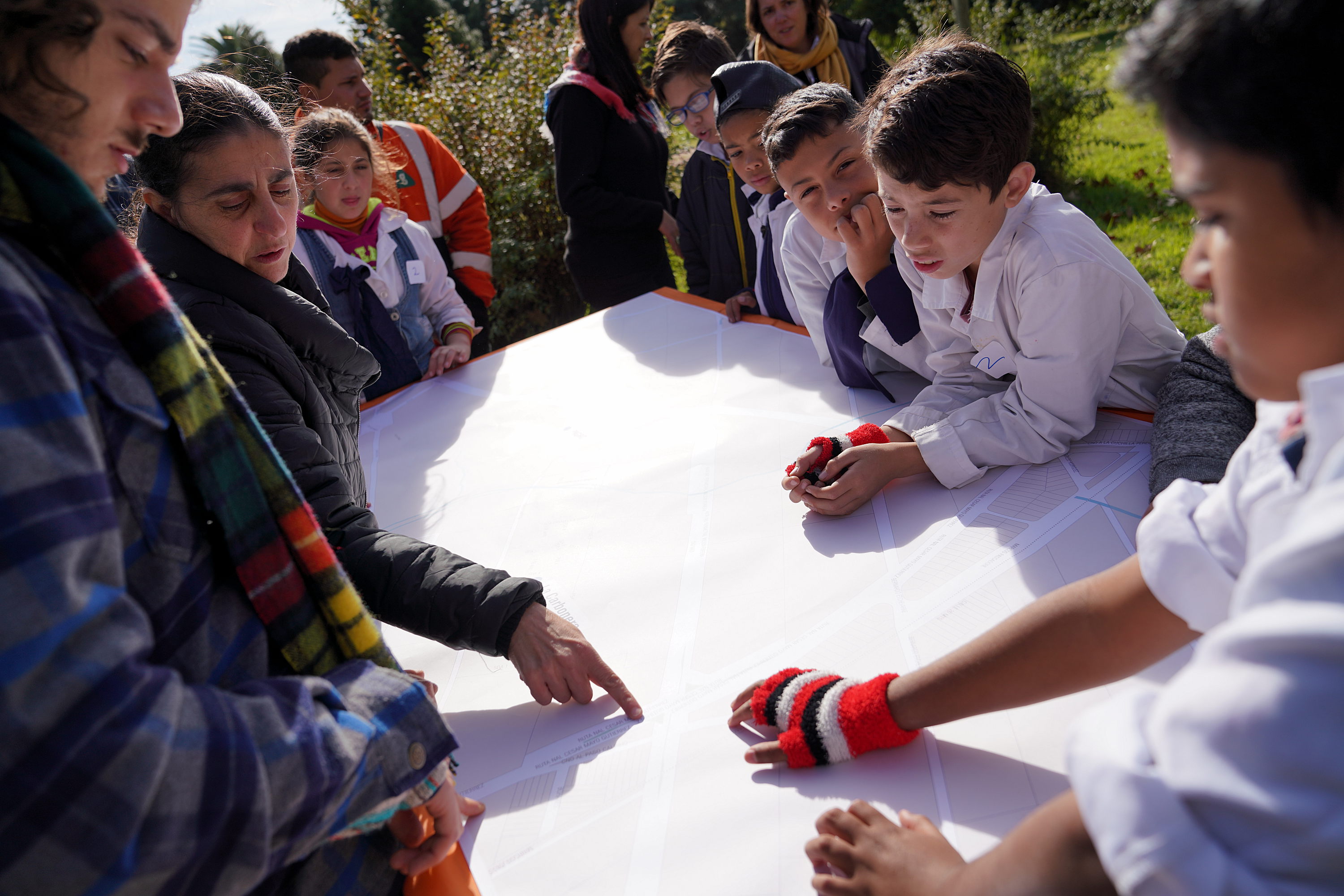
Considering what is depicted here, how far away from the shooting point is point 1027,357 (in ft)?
5.88

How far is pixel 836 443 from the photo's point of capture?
189 cm

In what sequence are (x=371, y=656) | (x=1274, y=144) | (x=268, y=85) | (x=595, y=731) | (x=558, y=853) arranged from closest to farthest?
(x=1274, y=144)
(x=371, y=656)
(x=558, y=853)
(x=595, y=731)
(x=268, y=85)

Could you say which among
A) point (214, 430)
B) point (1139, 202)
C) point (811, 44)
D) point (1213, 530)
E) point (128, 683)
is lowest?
point (1139, 202)

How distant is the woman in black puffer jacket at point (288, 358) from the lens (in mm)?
1420

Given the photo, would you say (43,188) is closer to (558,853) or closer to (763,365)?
(558,853)

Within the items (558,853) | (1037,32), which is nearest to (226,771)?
(558,853)

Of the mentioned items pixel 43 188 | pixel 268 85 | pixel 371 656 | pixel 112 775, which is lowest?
pixel 371 656

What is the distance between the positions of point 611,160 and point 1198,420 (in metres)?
2.79

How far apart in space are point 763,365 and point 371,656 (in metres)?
1.81

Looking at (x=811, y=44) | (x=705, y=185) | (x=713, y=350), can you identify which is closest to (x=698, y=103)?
(x=705, y=185)

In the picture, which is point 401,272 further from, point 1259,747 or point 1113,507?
point 1259,747

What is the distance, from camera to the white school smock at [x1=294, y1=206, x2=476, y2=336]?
112 inches

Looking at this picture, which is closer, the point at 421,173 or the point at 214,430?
the point at 214,430

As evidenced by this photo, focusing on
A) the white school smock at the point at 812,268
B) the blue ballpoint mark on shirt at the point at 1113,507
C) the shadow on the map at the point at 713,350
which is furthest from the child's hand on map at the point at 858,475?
the white school smock at the point at 812,268
